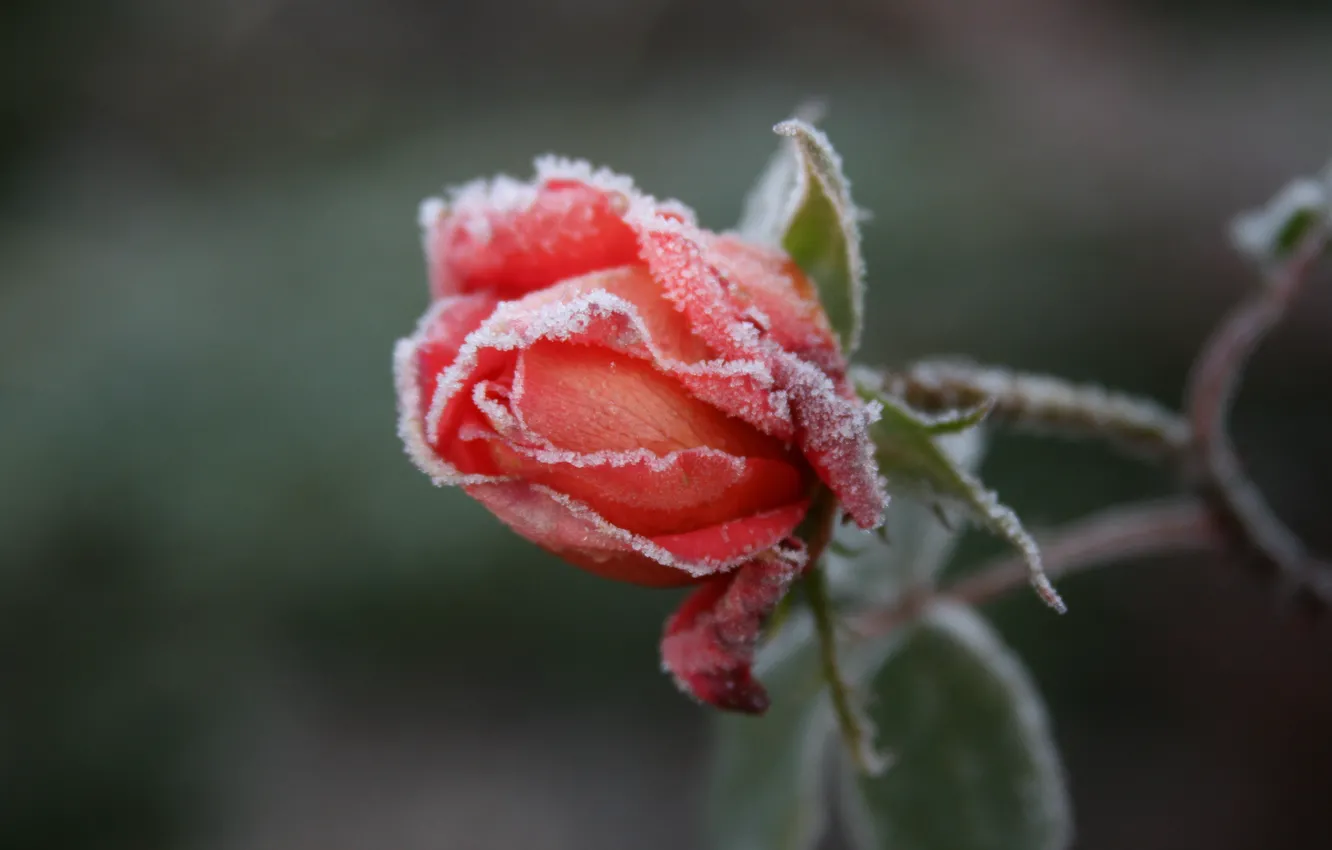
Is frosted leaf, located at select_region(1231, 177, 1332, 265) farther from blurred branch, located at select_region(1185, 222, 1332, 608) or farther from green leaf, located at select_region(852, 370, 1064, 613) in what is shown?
green leaf, located at select_region(852, 370, 1064, 613)

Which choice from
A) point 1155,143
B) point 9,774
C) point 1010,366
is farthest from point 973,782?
point 9,774

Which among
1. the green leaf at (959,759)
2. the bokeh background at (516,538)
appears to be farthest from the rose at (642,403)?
the bokeh background at (516,538)

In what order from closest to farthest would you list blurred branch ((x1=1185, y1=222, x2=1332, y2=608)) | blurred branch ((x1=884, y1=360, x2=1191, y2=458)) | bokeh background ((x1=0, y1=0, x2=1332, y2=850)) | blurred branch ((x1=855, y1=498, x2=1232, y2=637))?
blurred branch ((x1=884, y1=360, x2=1191, y2=458)) < blurred branch ((x1=1185, y1=222, x2=1332, y2=608)) < blurred branch ((x1=855, y1=498, x2=1232, y2=637)) < bokeh background ((x1=0, y1=0, x2=1332, y2=850))

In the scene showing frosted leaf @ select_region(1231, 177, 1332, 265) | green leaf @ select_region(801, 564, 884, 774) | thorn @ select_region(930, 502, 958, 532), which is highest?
frosted leaf @ select_region(1231, 177, 1332, 265)

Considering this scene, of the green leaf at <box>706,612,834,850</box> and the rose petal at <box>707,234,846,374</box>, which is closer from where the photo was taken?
the rose petal at <box>707,234,846,374</box>

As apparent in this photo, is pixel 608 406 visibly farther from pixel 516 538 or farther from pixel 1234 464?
pixel 516 538

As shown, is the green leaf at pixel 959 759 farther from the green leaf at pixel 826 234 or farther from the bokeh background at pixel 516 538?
the bokeh background at pixel 516 538

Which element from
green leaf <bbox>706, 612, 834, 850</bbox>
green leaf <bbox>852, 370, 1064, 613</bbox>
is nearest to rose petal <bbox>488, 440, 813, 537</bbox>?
green leaf <bbox>852, 370, 1064, 613</bbox>
